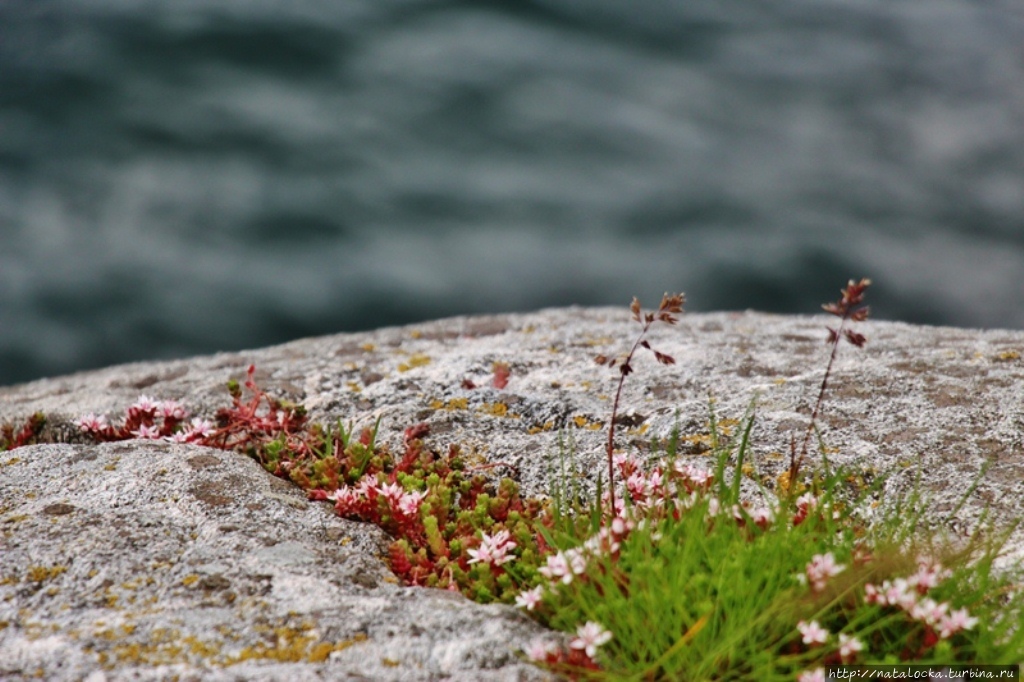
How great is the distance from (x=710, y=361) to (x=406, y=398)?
70.5 inches

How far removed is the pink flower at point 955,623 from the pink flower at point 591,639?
1012 millimetres

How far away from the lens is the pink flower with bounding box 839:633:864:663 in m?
2.61

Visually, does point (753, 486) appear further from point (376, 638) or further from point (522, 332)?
point (522, 332)

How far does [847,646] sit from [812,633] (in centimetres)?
11

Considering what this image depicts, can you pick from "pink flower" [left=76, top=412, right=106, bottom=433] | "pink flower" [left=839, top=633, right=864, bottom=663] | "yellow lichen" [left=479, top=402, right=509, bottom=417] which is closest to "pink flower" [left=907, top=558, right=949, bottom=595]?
"pink flower" [left=839, top=633, right=864, bottom=663]

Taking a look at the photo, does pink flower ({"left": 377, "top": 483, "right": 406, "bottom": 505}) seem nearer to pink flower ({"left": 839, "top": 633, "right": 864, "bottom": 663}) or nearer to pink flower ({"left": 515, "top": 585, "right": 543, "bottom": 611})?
pink flower ({"left": 515, "top": 585, "right": 543, "bottom": 611})

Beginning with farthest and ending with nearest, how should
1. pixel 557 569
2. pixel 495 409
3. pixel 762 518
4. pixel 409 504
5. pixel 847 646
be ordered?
pixel 495 409 < pixel 409 504 < pixel 762 518 < pixel 557 569 < pixel 847 646

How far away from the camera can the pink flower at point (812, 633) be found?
2652 millimetres

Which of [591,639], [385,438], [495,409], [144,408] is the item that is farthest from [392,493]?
[144,408]

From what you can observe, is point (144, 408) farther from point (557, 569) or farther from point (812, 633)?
point (812, 633)

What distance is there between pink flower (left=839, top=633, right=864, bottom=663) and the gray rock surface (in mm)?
964

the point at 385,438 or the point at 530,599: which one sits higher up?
the point at 385,438

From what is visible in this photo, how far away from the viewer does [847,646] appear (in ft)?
8.68

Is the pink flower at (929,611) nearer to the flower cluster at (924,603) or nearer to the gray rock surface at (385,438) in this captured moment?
the flower cluster at (924,603)
